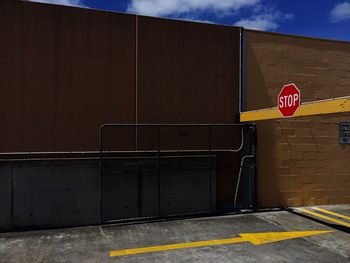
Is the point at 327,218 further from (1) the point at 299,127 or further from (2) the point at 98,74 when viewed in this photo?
(2) the point at 98,74

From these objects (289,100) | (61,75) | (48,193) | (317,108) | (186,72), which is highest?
(186,72)

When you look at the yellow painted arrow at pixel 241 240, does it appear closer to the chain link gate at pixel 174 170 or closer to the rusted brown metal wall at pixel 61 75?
the chain link gate at pixel 174 170

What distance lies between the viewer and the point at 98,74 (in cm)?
904

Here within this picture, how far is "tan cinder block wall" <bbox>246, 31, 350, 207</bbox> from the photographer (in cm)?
1036

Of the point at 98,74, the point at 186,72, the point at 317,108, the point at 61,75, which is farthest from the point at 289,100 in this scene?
the point at 61,75

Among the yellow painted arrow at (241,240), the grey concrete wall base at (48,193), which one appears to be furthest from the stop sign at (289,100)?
the grey concrete wall base at (48,193)

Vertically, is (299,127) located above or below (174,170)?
above

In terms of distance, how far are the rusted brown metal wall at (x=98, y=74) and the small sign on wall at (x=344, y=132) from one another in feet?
10.7

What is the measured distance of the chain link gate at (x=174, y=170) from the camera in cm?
896

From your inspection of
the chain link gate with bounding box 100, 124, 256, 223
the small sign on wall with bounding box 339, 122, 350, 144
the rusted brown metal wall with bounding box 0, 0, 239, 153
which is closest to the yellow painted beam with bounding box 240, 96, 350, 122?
the chain link gate with bounding box 100, 124, 256, 223

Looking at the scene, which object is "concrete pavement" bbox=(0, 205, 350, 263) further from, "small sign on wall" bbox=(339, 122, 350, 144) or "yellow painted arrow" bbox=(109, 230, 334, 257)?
"small sign on wall" bbox=(339, 122, 350, 144)

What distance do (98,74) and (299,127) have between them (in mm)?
5516

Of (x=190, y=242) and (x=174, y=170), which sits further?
(x=174, y=170)

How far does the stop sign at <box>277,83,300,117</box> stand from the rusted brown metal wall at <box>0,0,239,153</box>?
1977 millimetres
